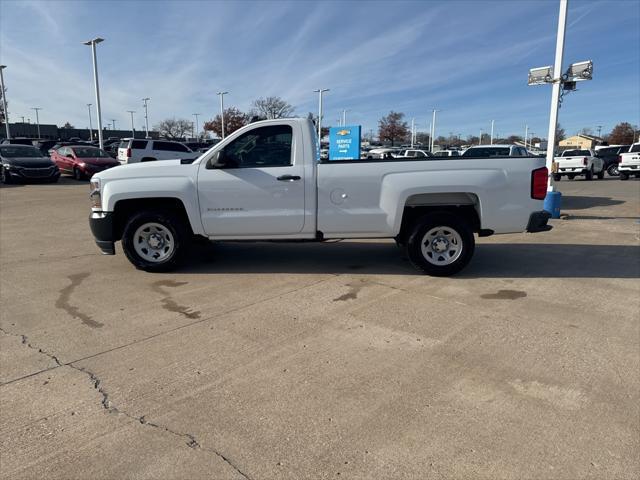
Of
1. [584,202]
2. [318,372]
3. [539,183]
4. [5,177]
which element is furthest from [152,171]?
[5,177]

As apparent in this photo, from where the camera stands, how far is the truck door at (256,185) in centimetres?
583

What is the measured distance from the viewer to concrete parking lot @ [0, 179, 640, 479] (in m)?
2.56

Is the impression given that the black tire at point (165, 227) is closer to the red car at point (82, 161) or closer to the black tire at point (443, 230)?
the black tire at point (443, 230)

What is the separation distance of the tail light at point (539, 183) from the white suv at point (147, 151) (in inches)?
733

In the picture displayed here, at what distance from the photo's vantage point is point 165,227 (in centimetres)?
605

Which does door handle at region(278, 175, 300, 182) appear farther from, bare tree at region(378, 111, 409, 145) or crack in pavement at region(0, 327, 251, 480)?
bare tree at region(378, 111, 409, 145)

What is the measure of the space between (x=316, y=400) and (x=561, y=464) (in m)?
1.50

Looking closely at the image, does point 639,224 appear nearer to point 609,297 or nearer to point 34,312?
point 609,297

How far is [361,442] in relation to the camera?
8.79 ft

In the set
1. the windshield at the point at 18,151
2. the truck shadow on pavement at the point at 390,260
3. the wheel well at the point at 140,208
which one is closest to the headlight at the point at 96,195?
the wheel well at the point at 140,208

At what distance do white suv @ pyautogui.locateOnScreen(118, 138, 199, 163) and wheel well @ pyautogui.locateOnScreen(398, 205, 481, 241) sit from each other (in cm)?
1768

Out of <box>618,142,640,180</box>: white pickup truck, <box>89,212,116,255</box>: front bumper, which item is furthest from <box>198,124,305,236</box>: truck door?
<box>618,142,640,180</box>: white pickup truck

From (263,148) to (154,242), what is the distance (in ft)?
6.49

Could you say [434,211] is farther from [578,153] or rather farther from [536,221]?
[578,153]
